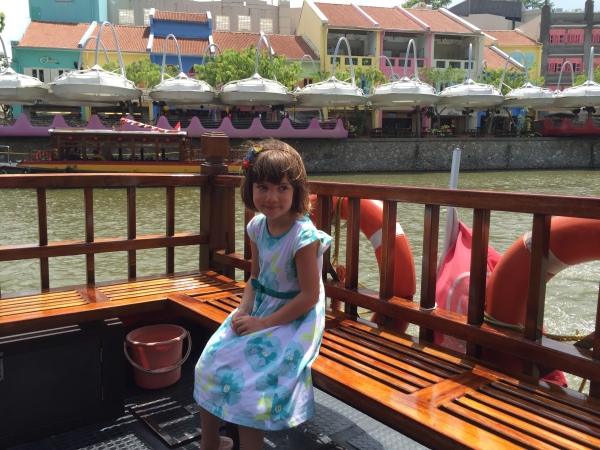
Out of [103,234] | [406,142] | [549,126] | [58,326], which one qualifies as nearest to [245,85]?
[406,142]

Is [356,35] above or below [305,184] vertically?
above

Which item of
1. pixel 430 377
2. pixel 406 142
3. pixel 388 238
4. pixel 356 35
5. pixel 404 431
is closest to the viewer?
pixel 404 431

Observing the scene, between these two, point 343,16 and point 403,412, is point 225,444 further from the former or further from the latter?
point 343,16

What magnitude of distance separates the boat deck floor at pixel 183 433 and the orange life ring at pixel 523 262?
59cm

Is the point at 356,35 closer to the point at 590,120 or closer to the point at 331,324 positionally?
the point at 590,120

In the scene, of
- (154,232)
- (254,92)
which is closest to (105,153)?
(254,92)

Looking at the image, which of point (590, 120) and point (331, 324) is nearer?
point (331, 324)

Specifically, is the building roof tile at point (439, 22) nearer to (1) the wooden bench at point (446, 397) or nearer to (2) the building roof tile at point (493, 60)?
(2) the building roof tile at point (493, 60)

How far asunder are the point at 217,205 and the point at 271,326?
168cm

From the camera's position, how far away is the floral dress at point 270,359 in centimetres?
170

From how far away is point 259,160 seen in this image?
6.25 ft

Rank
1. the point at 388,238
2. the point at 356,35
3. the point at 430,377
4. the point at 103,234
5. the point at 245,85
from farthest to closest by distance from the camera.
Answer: the point at 356,35
the point at 245,85
the point at 103,234
the point at 388,238
the point at 430,377

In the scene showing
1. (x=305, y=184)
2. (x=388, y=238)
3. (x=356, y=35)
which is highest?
(x=356, y=35)

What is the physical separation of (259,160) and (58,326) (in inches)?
46.7
